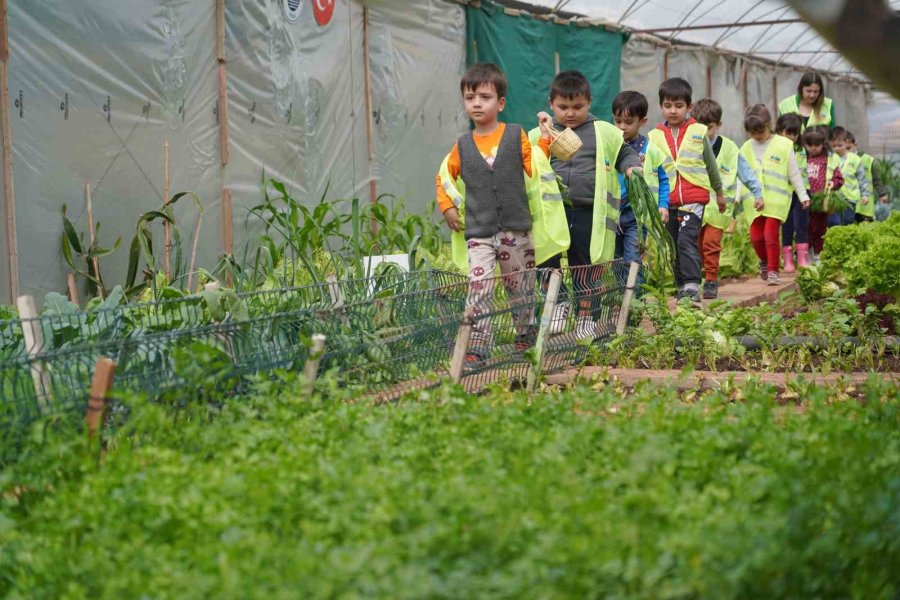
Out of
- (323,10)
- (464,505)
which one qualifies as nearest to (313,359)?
(464,505)

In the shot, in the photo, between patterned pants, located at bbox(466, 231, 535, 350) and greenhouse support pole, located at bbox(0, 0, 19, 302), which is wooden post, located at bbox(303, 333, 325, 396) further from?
greenhouse support pole, located at bbox(0, 0, 19, 302)

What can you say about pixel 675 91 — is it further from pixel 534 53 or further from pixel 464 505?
pixel 464 505

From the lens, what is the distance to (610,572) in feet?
8.86

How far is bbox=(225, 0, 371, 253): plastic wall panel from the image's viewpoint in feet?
34.5

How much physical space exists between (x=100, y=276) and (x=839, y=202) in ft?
25.7

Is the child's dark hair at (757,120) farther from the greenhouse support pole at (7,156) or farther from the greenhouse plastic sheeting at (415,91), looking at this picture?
the greenhouse support pole at (7,156)

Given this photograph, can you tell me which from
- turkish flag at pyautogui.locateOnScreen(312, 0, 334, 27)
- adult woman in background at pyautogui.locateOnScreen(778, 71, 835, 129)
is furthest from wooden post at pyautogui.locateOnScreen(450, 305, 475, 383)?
adult woman in background at pyautogui.locateOnScreen(778, 71, 835, 129)

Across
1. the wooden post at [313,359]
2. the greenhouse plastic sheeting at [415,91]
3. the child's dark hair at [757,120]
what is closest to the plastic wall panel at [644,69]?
the greenhouse plastic sheeting at [415,91]

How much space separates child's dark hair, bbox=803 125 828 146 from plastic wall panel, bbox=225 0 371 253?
453 cm

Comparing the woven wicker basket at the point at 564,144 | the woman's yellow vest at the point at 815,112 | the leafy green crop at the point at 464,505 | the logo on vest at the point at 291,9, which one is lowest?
the leafy green crop at the point at 464,505

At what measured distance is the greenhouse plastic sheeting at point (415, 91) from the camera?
12.6 m

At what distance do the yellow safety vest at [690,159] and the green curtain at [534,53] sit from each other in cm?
497

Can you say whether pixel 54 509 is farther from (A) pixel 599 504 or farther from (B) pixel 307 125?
(B) pixel 307 125

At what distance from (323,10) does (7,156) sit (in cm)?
422
